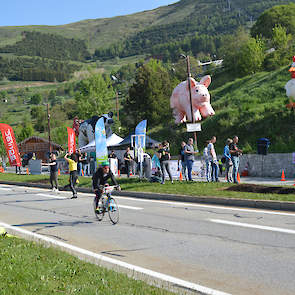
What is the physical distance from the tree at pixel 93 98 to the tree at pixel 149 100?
2208 centimetres

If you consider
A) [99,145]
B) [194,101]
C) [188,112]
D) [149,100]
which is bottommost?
[99,145]

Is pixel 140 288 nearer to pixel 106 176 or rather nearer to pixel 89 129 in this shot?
pixel 106 176

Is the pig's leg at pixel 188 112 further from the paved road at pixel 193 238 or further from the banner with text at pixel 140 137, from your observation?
the paved road at pixel 193 238

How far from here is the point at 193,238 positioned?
891cm

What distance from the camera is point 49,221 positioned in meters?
12.1

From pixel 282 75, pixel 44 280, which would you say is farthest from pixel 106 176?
pixel 282 75

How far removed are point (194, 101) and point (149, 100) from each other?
12017 mm

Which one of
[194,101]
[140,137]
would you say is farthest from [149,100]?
[140,137]

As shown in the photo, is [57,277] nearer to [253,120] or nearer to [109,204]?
[109,204]

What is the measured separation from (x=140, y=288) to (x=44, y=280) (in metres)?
1.34


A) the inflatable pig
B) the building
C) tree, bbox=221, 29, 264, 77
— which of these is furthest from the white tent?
the building

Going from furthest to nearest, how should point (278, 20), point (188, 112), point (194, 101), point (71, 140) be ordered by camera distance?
point (278, 20) → point (188, 112) → point (194, 101) → point (71, 140)

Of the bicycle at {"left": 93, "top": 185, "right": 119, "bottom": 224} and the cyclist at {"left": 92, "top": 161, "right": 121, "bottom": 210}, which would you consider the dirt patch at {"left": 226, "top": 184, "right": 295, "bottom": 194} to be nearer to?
the bicycle at {"left": 93, "top": 185, "right": 119, "bottom": 224}

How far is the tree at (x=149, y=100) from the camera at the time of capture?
5056cm
